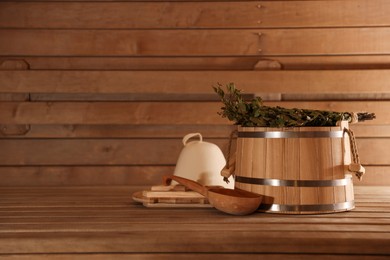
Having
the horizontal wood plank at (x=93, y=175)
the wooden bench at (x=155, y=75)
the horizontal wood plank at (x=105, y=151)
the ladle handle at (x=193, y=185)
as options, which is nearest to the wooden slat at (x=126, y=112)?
the wooden bench at (x=155, y=75)

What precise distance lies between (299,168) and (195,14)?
1.31m

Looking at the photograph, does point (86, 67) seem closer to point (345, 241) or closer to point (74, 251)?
point (74, 251)

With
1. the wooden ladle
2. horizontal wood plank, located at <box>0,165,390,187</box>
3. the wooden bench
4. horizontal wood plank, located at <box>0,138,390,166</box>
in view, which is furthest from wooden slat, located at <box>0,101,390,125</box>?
the wooden ladle

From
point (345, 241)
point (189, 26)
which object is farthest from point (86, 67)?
point (345, 241)

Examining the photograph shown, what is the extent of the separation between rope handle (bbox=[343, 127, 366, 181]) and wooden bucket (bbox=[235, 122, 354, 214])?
0.03 meters

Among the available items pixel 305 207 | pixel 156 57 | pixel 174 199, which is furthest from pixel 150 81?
pixel 305 207

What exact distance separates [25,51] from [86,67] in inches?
13.1

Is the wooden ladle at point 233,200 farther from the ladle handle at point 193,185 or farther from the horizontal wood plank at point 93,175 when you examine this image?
the horizontal wood plank at point 93,175

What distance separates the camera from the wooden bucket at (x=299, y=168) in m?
1.61

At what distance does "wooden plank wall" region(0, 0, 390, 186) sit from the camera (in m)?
2.61

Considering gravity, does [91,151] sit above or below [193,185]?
above

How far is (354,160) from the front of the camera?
172cm

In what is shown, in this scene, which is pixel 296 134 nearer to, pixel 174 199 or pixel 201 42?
pixel 174 199

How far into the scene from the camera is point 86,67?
2629 mm
